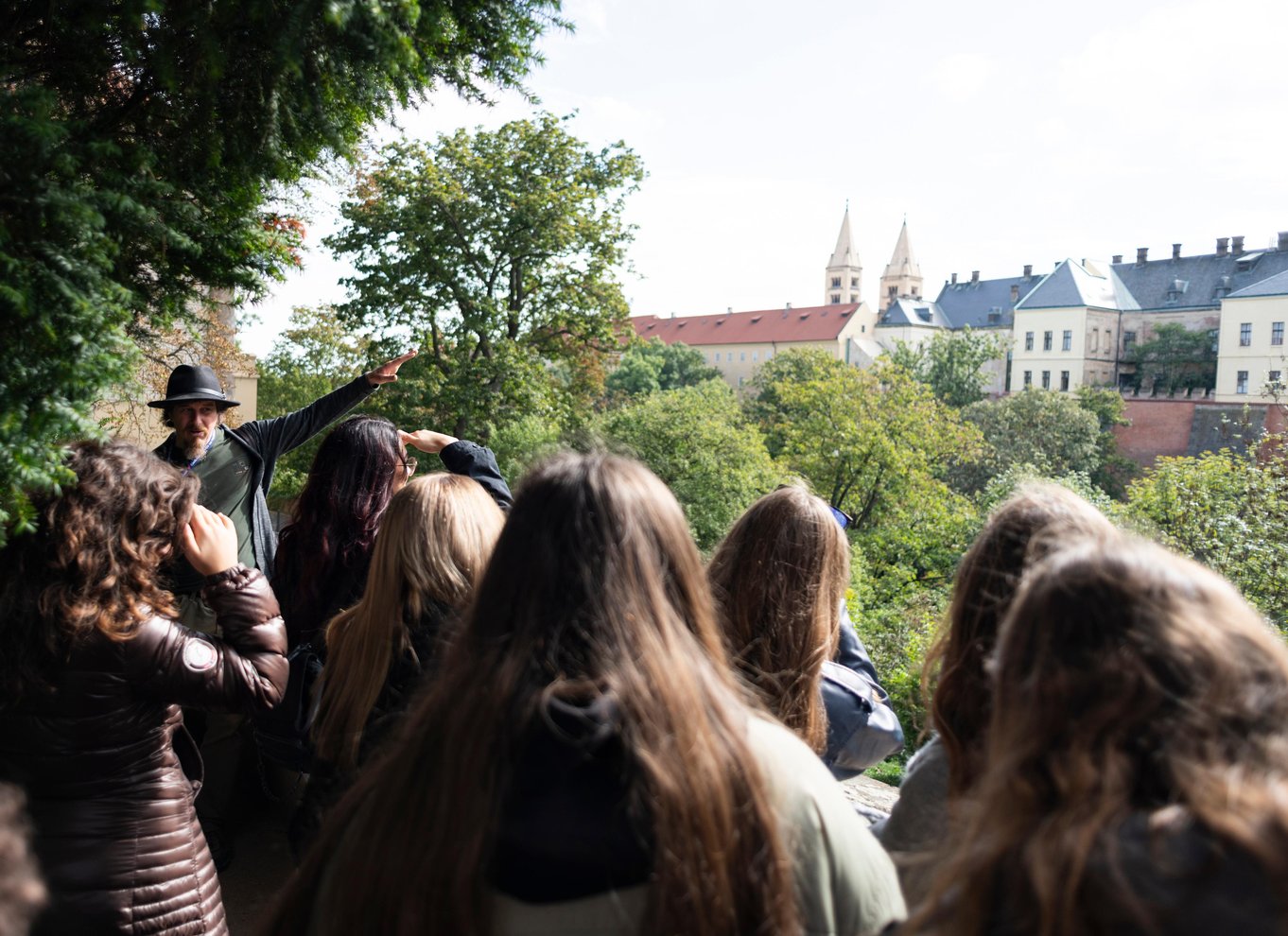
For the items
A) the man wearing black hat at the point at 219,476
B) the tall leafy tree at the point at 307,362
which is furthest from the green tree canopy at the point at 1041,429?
the man wearing black hat at the point at 219,476

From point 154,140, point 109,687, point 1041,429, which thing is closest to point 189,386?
point 154,140

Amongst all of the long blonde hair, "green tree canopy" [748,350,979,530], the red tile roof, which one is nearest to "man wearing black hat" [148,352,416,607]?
the long blonde hair

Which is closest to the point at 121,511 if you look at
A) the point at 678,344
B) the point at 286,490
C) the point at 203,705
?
the point at 203,705

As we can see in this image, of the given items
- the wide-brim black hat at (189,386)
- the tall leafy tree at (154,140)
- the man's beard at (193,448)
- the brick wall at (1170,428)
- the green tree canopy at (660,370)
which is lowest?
the brick wall at (1170,428)

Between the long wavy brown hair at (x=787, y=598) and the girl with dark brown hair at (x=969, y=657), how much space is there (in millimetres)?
522

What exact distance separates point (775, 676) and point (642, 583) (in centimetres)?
133

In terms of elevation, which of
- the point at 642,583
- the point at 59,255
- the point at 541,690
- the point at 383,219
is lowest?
the point at 541,690

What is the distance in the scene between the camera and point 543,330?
88.6ft

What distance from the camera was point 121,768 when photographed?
2213 millimetres

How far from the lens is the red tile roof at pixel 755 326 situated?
327 feet

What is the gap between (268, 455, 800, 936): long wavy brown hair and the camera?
4.21ft

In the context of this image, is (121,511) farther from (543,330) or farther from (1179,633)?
(543,330)

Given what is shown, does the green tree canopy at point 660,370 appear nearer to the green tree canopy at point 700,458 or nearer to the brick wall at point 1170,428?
the brick wall at point 1170,428

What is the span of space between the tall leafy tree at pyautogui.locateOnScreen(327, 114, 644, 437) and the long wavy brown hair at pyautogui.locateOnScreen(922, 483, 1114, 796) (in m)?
23.0
